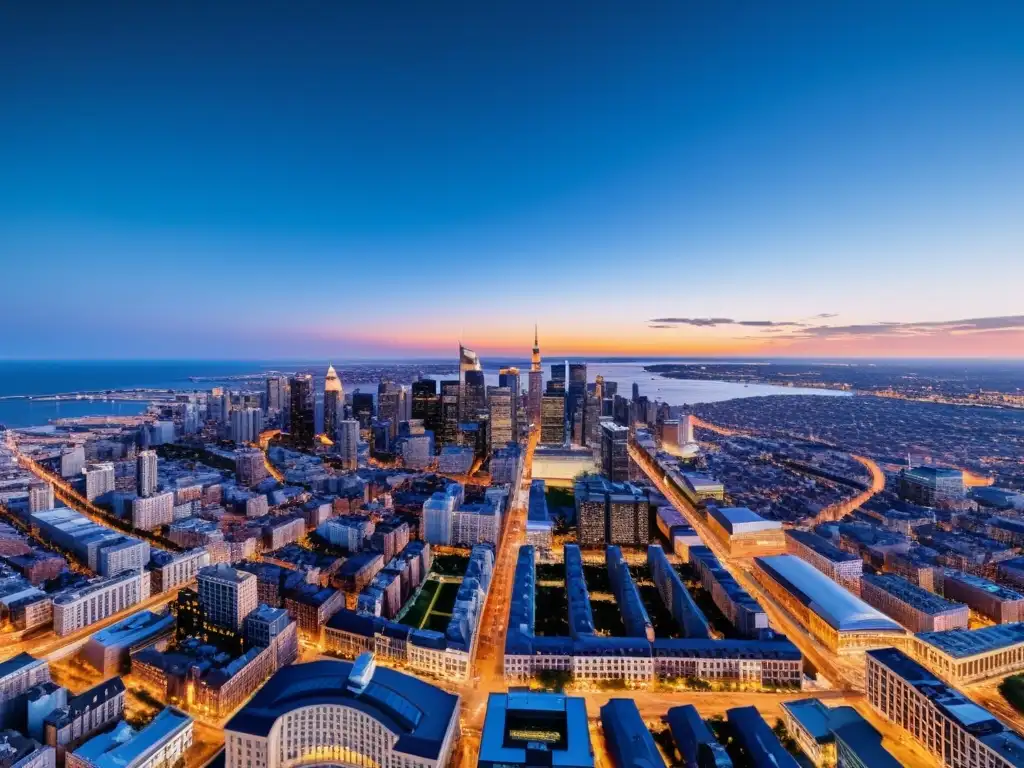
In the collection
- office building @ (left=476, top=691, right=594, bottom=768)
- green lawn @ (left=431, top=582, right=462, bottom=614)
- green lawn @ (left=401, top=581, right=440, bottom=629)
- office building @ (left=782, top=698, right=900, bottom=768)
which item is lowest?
green lawn @ (left=431, top=582, right=462, bottom=614)

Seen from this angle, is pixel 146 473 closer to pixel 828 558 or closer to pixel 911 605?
pixel 828 558

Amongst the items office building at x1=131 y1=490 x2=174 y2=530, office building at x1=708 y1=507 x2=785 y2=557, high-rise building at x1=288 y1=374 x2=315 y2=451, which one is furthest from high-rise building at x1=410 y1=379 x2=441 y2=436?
office building at x1=708 y1=507 x2=785 y2=557

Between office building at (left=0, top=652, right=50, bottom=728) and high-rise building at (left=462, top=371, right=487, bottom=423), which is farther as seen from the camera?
high-rise building at (left=462, top=371, right=487, bottom=423)

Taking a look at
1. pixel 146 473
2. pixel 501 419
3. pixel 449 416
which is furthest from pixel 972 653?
pixel 449 416

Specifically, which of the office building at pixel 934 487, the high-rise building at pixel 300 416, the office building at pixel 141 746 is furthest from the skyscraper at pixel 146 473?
the office building at pixel 934 487

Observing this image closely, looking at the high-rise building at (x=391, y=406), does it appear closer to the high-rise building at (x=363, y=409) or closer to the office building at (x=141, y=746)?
the high-rise building at (x=363, y=409)

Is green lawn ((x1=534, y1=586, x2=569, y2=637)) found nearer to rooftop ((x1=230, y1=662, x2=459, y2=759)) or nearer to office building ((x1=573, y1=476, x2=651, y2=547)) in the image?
office building ((x1=573, y1=476, x2=651, y2=547))

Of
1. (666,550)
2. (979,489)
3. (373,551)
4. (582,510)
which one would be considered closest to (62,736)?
(373,551)
